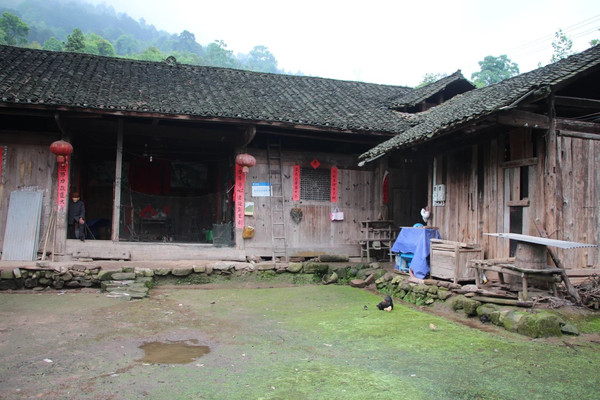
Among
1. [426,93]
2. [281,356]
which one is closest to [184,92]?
[426,93]

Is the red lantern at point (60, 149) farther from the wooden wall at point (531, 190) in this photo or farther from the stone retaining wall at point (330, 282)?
the wooden wall at point (531, 190)

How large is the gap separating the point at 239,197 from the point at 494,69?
3917 cm

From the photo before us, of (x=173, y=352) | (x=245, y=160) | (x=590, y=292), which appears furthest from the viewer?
(x=245, y=160)

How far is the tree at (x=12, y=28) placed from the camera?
43031mm

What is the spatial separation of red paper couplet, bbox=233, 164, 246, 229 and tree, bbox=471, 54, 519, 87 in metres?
36.3

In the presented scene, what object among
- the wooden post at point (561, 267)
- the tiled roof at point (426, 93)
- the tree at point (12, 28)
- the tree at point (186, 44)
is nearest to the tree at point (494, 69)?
the tiled roof at point (426, 93)

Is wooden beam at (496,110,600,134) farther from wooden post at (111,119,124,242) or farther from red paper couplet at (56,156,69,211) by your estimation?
red paper couplet at (56,156,69,211)

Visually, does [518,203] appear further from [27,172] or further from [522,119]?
[27,172]

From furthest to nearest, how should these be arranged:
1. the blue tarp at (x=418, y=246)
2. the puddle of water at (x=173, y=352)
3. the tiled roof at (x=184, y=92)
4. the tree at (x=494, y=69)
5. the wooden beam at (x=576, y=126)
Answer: the tree at (x=494, y=69) < the tiled roof at (x=184, y=92) < the blue tarp at (x=418, y=246) < the wooden beam at (x=576, y=126) < the puddle of water at (x=173, y=352)

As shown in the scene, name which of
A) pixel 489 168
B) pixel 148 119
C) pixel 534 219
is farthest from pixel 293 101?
pixel 534 219

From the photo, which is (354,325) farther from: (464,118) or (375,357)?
(464,118)

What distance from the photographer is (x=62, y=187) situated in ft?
33.4

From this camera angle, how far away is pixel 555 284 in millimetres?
6488

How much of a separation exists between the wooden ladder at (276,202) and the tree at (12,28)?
139 ft
